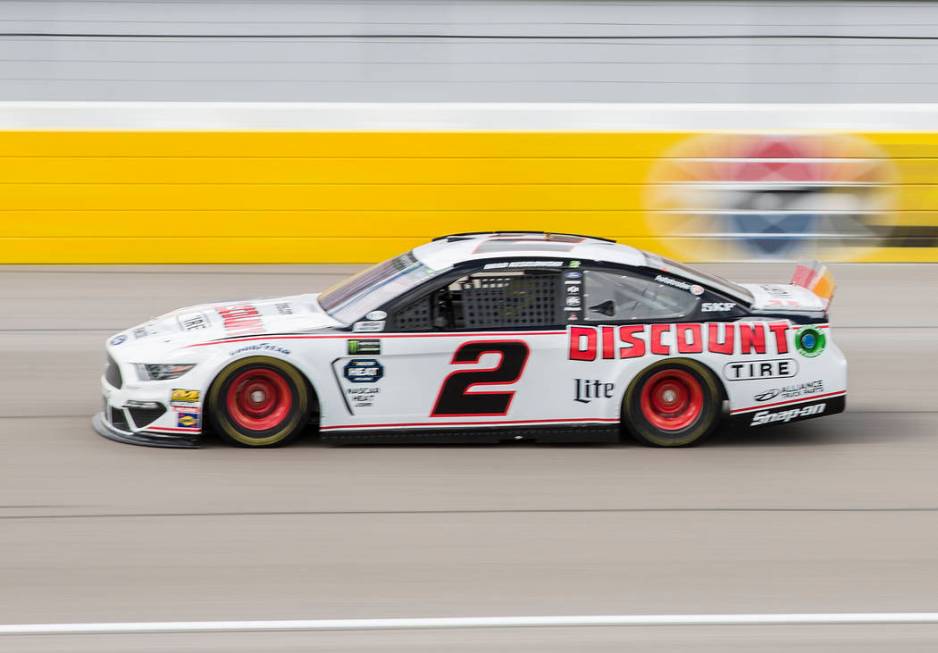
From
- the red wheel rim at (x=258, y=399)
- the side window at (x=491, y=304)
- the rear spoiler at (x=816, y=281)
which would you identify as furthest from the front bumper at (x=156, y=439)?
the rear spoiler at (x=816, y=281)

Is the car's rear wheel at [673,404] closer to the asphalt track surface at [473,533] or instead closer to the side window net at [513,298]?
the asphalt track surface at [473,533]

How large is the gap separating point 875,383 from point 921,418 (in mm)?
924

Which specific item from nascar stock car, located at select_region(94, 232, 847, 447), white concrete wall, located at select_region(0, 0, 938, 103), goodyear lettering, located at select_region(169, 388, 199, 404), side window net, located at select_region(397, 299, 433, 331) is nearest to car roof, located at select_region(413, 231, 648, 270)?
nascar stock car, located at select_region(94, 232, 847, 447)

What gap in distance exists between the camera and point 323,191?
12.6 metres

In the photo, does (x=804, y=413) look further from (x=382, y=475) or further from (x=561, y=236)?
(x=382, y=475)

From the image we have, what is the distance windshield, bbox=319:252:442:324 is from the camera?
7266 millimetres

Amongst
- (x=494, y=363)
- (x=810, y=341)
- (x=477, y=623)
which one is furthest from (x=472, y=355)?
(x=477, y=623)

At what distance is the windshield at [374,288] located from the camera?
727 centimetres

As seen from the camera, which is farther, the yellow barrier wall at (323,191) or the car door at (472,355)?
the yellow barrier wall at (323,191)

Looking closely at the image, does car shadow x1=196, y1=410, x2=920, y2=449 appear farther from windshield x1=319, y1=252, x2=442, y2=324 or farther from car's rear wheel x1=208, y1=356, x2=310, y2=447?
windshield x1=319, y1=252, x2=442, y2=324

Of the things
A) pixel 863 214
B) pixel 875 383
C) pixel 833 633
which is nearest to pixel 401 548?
pixel 833 633

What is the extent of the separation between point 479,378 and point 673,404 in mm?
1113

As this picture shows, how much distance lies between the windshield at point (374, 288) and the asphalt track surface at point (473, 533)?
766 millimetres

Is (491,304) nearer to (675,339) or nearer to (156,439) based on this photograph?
Answer: (675,339)
